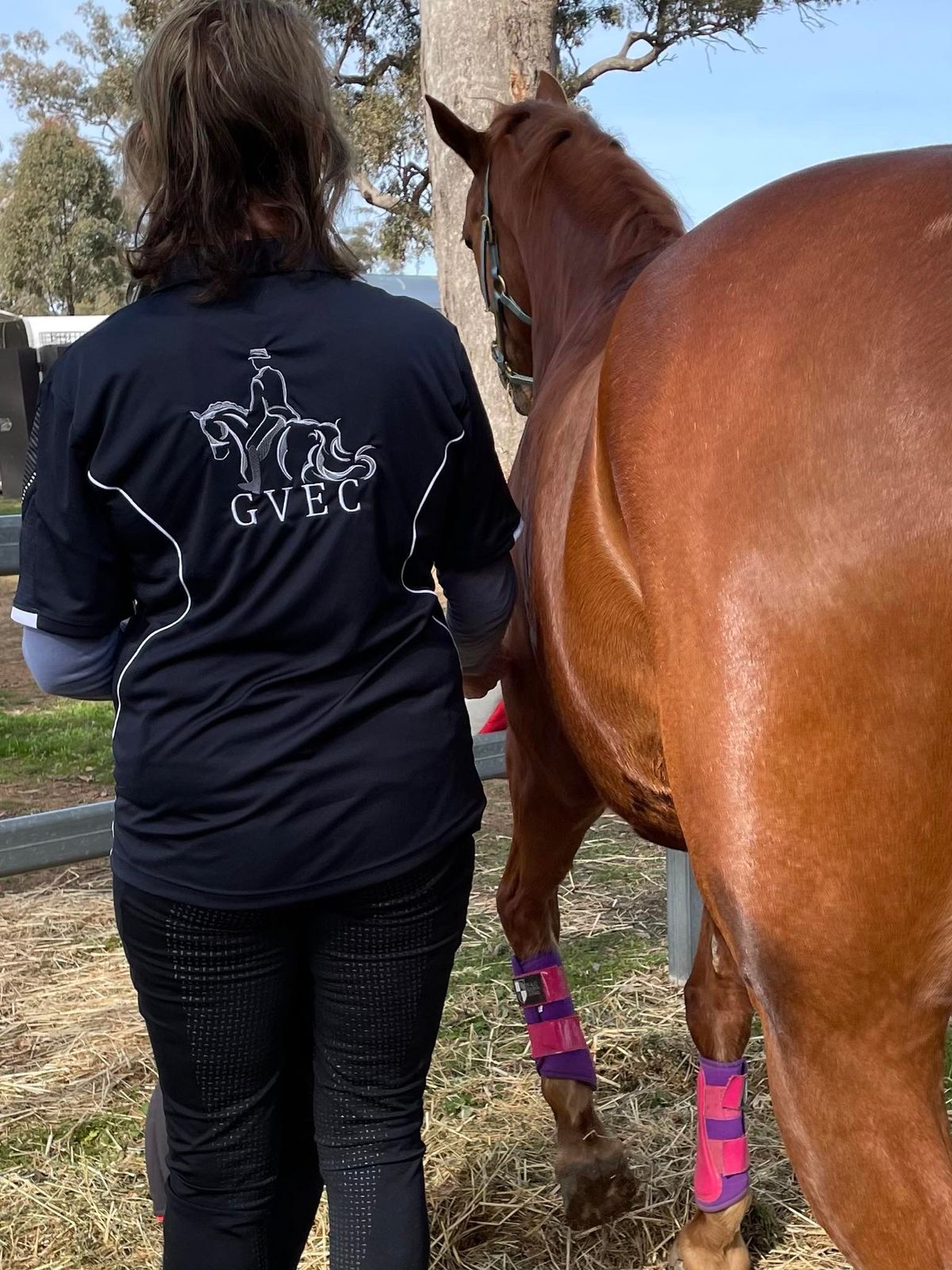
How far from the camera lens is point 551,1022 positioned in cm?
271

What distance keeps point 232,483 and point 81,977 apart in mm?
2767

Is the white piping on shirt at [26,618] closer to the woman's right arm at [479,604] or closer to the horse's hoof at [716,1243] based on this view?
the woman's right arm at [479,604]

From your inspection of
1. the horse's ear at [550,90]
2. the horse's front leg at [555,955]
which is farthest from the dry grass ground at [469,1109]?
the horse's ear at [550,90]

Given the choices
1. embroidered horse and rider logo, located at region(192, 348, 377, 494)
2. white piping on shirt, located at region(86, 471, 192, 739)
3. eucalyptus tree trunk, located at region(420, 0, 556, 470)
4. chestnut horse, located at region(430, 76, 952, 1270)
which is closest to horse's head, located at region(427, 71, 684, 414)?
chestnut horse, located at region(430, 76, 952, 1270)

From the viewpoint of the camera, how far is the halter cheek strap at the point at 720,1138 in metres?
2.39

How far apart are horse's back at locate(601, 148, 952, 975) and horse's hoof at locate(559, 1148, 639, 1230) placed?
1.42 meters

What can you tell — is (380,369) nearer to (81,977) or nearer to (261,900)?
(261,900)

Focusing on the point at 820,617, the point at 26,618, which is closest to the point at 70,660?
the point at 26,618

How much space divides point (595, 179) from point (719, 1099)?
197 centimetres

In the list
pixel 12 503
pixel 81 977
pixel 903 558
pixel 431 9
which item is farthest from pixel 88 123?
pixel 903 558

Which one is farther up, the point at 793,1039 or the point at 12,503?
the point at 793,1039

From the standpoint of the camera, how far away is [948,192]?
1334mm

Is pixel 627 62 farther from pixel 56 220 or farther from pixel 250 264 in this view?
pixel 56 220

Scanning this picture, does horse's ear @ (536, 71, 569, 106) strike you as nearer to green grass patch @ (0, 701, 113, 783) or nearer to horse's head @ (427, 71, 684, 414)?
horse's head @ (427, 71, 684, 414)
